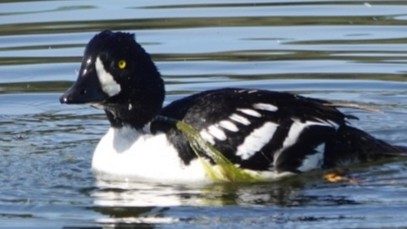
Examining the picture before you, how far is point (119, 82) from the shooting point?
10.8 metres

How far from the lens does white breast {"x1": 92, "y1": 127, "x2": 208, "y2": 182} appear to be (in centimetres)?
1059

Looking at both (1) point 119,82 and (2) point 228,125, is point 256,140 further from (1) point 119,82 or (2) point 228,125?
(1) point 119,82

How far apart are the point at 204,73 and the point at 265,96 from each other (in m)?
3.16

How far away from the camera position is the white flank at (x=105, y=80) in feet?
35.0

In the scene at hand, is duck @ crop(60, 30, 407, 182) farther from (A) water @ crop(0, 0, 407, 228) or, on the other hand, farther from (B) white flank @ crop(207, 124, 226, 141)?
(A) water @ crop(0, 0, 407, 228)

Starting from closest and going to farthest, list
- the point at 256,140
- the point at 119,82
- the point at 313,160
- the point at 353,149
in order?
the point at 256,140 → the point at 119,82 → the point at 313,160 → the point at 353,149

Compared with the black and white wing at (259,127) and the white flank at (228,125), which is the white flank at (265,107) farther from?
the white flank at (228,125)

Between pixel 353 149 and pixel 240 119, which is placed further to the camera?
pixel 353 149

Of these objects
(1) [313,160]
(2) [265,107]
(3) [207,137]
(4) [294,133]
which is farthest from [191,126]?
(1) [313,160]

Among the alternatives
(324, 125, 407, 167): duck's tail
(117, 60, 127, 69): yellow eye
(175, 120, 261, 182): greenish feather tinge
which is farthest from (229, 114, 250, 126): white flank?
(117, 60, 127, 69): yellow eye

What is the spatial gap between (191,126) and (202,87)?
2.92 metres

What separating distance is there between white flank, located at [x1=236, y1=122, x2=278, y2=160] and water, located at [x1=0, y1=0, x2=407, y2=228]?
0.23 metres

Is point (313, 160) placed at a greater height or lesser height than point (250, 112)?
lesser

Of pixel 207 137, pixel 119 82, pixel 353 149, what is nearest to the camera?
pixel 207 137
